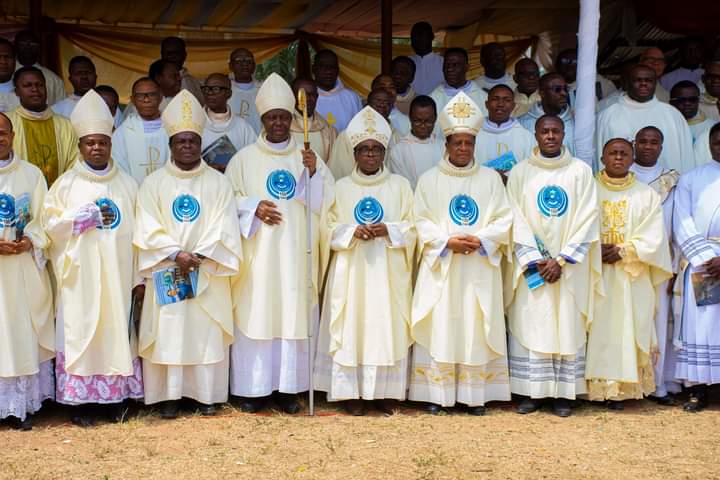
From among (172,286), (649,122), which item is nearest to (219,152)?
(172,286)

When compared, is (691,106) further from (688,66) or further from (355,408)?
(355,408)

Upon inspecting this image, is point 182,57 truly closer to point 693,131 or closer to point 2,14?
point 2,14

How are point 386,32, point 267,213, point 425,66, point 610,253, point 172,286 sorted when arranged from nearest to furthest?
point 172,286 → point 267,213 → point 610,253 → point 425,66 → point 386,32

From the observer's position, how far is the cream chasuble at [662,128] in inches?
316

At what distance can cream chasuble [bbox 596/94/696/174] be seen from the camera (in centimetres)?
804

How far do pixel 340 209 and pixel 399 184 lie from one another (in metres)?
0.48

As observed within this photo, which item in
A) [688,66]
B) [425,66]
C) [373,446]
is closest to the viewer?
[373,446]

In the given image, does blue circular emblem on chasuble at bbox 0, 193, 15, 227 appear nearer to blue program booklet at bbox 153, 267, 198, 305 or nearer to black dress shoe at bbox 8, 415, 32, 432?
blue program booklet at bbox 153, 267, 198, 305

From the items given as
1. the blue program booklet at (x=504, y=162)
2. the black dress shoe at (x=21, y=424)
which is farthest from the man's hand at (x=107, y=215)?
the blue program booklet at (x=504, y=162)

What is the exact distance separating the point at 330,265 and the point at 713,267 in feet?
9.35

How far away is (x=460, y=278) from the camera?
7.00 meters

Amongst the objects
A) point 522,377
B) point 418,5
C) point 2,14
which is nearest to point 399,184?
point 522,377

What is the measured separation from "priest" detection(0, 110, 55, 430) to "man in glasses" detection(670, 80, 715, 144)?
5411 millimetres

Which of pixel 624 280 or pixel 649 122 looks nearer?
pixel 624 280
